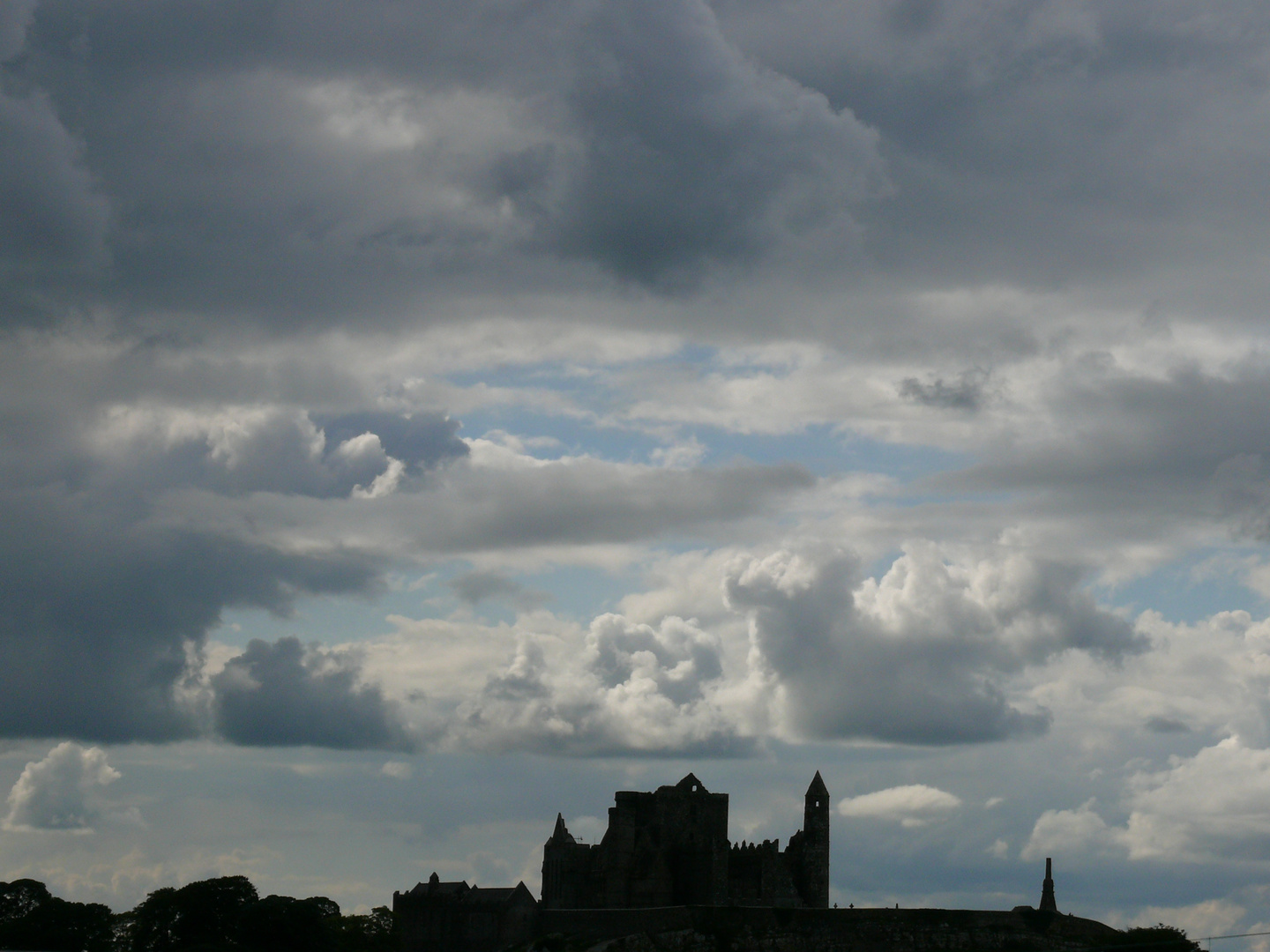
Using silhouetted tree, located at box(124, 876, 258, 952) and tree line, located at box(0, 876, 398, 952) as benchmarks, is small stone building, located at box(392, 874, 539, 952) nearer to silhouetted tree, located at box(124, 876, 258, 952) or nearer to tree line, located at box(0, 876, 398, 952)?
tree line, located at box(0, 876, 398, 952)

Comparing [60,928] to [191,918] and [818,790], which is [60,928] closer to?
[191,918]

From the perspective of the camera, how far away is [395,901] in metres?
150

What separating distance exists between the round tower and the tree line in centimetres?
4002

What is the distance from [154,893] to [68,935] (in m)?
8.58

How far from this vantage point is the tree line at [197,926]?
139 meters

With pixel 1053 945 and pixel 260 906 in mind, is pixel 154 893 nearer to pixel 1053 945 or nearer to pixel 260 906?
pixel 260 906

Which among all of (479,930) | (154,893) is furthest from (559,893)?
(154,893)

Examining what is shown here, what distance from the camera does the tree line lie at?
138750mm

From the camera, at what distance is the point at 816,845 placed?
141 meters

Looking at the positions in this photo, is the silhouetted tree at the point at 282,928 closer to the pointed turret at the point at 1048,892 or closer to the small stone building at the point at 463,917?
the small stone building at the point at 463,917

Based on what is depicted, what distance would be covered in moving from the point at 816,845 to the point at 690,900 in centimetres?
1264

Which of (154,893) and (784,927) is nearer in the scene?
(784,927)

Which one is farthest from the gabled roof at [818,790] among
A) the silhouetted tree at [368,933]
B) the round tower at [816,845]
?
the silhouetted tree at [368,933]

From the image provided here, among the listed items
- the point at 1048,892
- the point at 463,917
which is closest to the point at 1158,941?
the point at 1048,892
